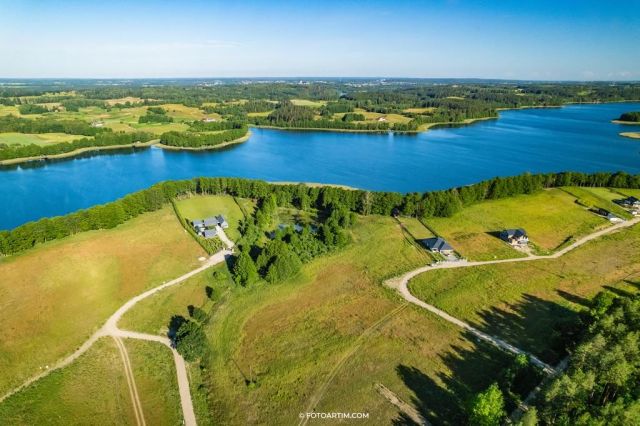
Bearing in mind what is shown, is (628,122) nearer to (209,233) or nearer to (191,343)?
(209,233)

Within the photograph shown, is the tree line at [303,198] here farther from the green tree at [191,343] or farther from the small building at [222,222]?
the green tree at [191,343]

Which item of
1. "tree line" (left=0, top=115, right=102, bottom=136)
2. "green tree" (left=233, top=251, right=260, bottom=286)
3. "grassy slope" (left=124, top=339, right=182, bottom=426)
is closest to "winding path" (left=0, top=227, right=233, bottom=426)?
"grassy slope" (left=124, top=339, right=182, bottom=426)

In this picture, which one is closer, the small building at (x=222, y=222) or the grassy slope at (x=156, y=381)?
the grassy slope at (x=156, y=381)

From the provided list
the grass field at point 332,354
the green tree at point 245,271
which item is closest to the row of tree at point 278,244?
the green tree at point 245,271

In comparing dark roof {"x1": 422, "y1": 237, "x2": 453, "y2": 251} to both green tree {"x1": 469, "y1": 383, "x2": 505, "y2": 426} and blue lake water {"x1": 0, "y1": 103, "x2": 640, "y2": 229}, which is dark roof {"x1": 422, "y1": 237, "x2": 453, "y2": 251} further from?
blue lake water {"x1": 0, "y1": 103, "x2": 640, "y2": 229}

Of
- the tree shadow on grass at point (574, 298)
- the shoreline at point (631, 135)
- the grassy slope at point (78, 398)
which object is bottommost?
the grassy slope at point (78, 398)

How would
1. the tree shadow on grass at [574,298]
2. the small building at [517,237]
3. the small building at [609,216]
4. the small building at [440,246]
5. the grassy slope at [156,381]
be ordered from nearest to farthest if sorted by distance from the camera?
the grassy slope at [156,381]
the tree shadow on grass at [574,298]
the small building at [440,246]
the small building at [517,237]
the small building at [609,216]
